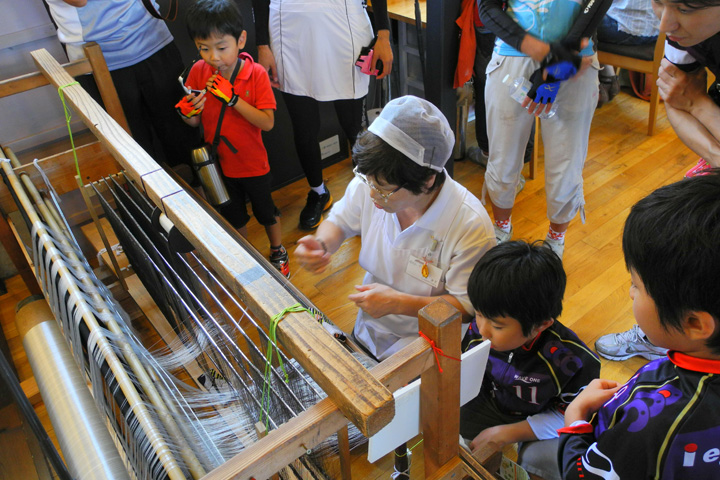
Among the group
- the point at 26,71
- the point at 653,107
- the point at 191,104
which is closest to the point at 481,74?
the point at 653,107

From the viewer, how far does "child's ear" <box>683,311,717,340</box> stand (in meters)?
0.69

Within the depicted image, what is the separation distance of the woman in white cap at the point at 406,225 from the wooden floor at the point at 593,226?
2.28 ft

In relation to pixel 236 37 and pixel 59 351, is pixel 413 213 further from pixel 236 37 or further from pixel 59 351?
pixel 236 37

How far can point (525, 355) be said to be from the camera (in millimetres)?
1269

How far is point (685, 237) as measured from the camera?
0.68 m

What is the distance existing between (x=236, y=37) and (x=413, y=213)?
107cm

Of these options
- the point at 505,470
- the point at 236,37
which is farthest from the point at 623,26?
the point at 505,470

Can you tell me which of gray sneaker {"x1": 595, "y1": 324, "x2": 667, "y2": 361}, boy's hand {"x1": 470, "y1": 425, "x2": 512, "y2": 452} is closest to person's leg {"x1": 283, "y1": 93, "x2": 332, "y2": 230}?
gray sneaker {"x1": 595, "y1": 324, "x2": 667, "y2": 361}

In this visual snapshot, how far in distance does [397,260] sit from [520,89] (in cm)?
90

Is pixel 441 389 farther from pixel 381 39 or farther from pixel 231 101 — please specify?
pixel 381 39

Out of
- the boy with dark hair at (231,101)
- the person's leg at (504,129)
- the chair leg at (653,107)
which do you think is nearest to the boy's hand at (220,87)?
the boy with dark hair at (231,101)

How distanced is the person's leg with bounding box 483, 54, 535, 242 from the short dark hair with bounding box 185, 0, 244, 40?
38.7 inches

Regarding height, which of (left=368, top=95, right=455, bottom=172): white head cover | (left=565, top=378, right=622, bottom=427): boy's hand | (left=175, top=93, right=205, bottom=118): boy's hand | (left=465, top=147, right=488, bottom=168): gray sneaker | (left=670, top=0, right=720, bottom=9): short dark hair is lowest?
(left=465, top=147, right=488, bottom=168): gray sneaker

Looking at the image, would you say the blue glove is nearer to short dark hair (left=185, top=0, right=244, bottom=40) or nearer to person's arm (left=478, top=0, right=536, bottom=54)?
person's arm (left=478, top=0, right=536, bottom=54)
